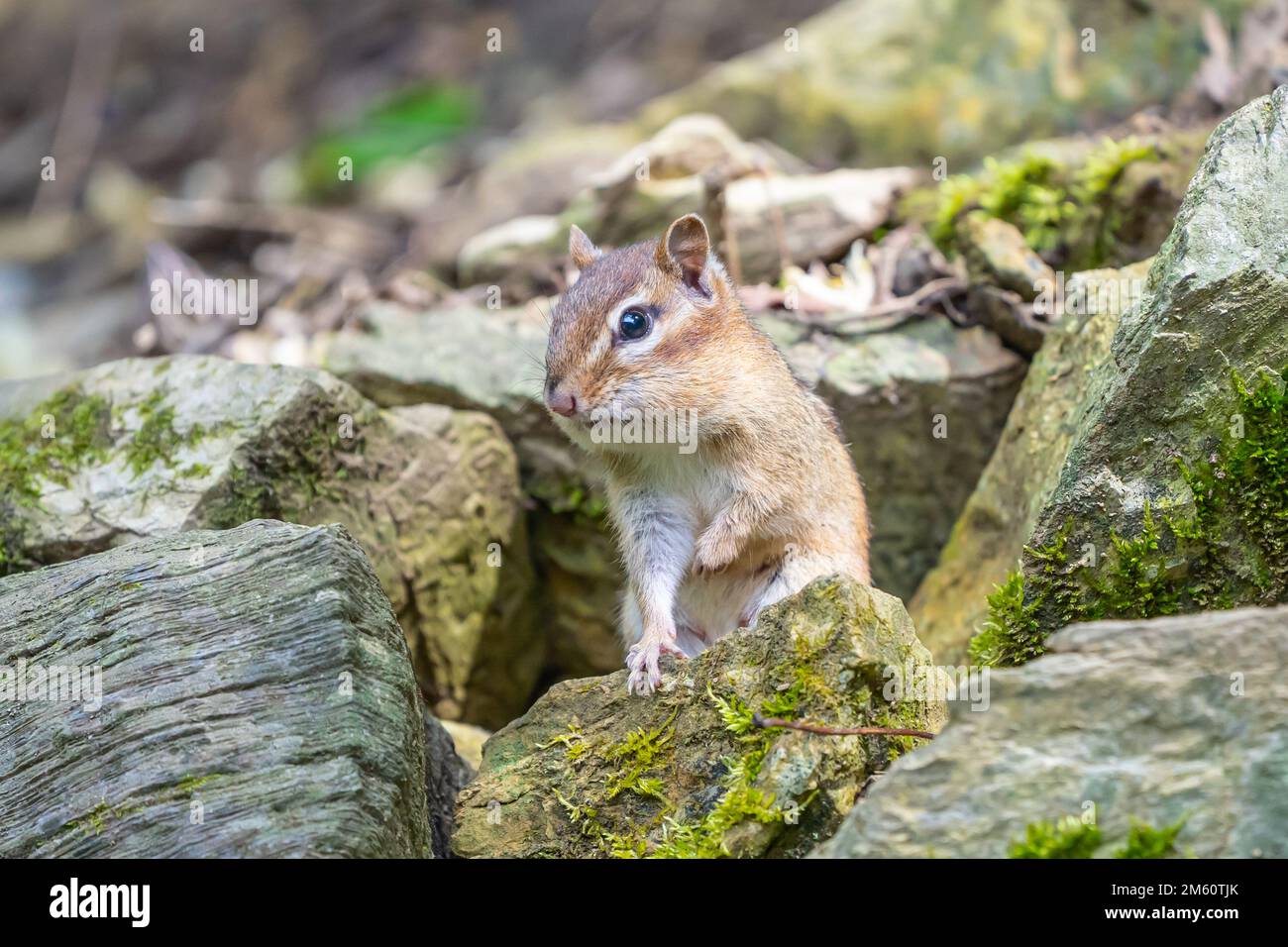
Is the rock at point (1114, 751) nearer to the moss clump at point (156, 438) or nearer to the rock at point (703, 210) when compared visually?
the moss clump at point (156, 438)

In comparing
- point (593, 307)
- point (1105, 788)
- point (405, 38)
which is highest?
point (405, 38)

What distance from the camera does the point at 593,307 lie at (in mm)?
5746

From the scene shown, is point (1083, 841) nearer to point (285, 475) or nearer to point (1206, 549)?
point (1206, 549)

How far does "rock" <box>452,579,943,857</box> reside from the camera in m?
4.21

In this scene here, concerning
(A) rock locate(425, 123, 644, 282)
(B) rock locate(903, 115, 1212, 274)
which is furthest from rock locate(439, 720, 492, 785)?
(A) rock locate(425, 123, 644, 282)

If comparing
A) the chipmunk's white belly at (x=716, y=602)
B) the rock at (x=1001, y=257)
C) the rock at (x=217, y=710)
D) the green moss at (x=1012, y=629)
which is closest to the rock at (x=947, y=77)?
the rock at (x=1001, y=257)

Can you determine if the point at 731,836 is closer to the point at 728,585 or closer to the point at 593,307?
the point at 728,585

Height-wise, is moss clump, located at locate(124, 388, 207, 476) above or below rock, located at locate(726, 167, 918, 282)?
below

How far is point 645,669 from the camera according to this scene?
16.5ft

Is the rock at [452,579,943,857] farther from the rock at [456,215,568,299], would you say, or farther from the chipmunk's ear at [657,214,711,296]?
the rock at [456,215,568,299]

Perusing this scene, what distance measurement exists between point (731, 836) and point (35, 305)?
38.5 feet

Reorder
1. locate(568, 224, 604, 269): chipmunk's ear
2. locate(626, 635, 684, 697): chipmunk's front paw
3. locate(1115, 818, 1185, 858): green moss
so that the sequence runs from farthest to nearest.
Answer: locate(568, 224, 604, 269): chipmunk's ear, locate(626, 635, 684, 697): chipmunk's front paw, locate(1115, 818, 1185, 858): green moss

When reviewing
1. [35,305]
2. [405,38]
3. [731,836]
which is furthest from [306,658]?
[405,38]

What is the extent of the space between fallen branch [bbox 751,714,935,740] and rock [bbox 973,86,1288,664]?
1043mm
